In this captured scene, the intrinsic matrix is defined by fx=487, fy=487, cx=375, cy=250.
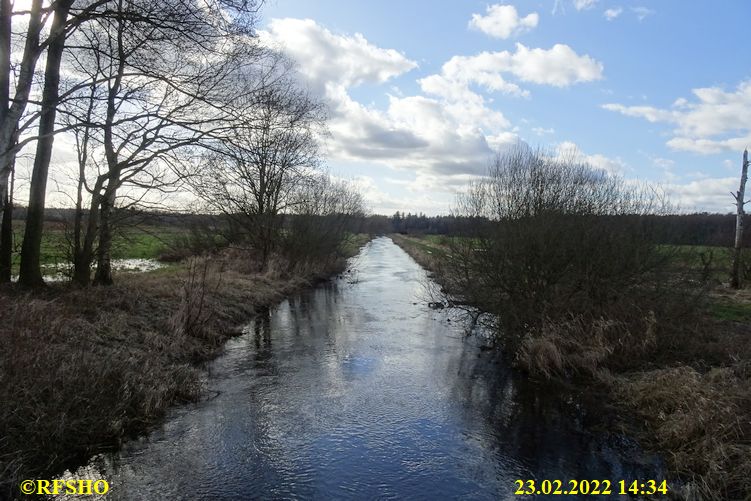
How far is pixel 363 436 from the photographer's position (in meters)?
7.34

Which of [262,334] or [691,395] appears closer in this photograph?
[691,395]

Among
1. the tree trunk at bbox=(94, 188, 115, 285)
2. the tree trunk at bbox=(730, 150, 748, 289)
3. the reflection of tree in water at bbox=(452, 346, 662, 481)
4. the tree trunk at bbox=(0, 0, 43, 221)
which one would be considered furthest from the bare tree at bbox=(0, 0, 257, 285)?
the tree trunk at bbox=(730, 150, 748, 289)

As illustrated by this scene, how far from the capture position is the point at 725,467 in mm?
5867

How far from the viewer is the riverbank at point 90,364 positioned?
5.76 m

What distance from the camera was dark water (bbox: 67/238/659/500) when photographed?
5961 mm

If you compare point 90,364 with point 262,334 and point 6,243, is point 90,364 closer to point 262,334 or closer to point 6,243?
point 6,243

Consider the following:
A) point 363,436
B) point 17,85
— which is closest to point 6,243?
point 17,85

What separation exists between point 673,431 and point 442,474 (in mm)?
3496

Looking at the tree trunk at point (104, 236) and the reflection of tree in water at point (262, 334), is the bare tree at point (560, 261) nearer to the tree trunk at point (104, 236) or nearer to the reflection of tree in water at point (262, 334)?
the reflection of tree in water at point (262, 334)

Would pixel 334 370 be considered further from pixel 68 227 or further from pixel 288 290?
pixel 288 290

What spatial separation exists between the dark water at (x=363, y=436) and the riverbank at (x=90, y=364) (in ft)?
1.51

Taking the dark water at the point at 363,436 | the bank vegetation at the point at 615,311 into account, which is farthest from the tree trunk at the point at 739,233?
the dark water at the point at 363,436

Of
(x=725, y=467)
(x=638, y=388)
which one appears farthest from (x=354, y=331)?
(x=725, y=467)

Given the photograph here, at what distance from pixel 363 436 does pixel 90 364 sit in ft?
13.9
